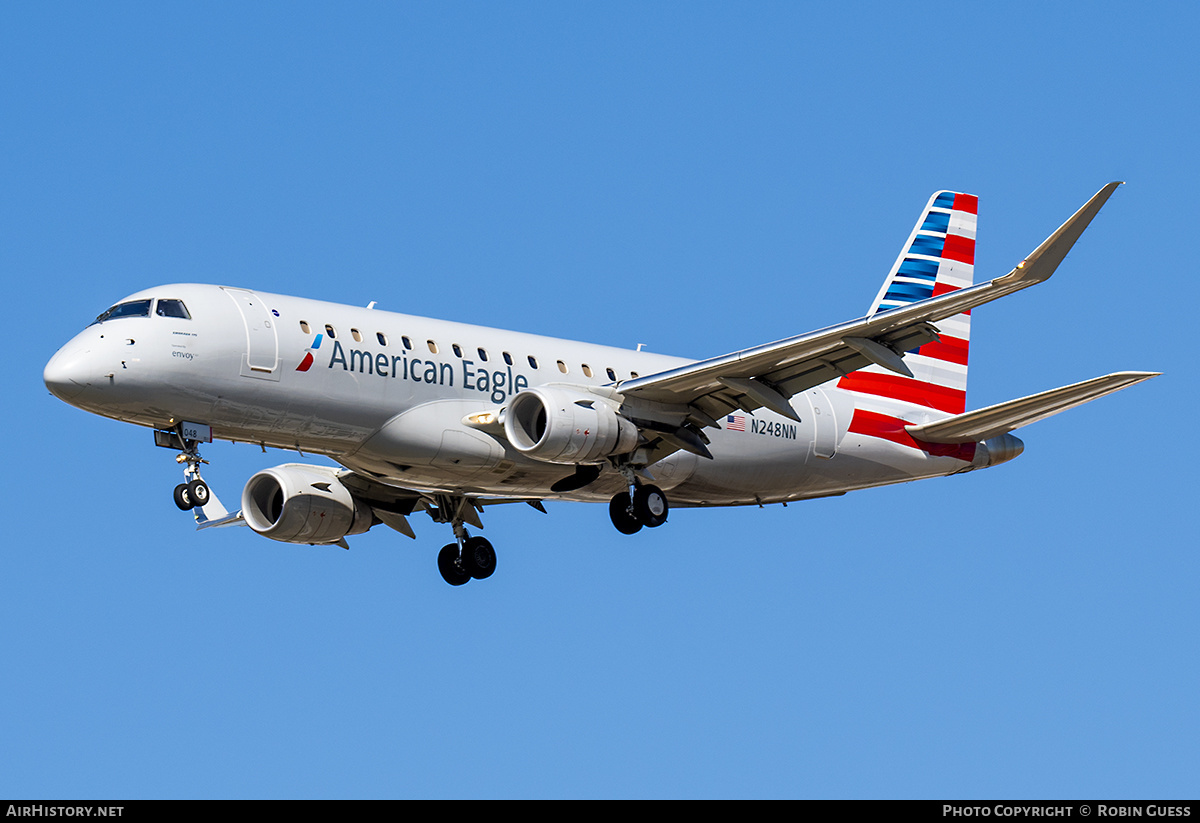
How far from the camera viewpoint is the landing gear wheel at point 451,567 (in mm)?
37312

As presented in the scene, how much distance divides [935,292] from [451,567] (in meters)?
14.2

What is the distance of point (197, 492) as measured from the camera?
29422 mm

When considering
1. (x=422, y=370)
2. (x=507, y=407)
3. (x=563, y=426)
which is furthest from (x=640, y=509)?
(x=422, y=370)

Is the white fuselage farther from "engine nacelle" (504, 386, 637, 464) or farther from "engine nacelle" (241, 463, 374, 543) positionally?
"engine nacelle" (241, 463, 374, 543)

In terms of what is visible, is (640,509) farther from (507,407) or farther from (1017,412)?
(1017,412)

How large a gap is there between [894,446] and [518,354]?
9.95m

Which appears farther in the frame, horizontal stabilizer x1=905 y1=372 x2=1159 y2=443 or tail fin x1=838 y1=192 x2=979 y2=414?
tail fin x1=838 y1=192 x2=979 y2=414

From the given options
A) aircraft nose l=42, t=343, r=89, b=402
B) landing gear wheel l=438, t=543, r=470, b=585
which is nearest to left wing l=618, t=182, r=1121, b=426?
landing gear wheel l=438, t=543, r=470, b=585

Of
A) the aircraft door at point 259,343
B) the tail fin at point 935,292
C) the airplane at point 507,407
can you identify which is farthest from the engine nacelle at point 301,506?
the tail fin at point 935,292

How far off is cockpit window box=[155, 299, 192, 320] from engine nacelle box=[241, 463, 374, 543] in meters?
7.25

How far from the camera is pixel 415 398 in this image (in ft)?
104

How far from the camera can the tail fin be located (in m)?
39.1
